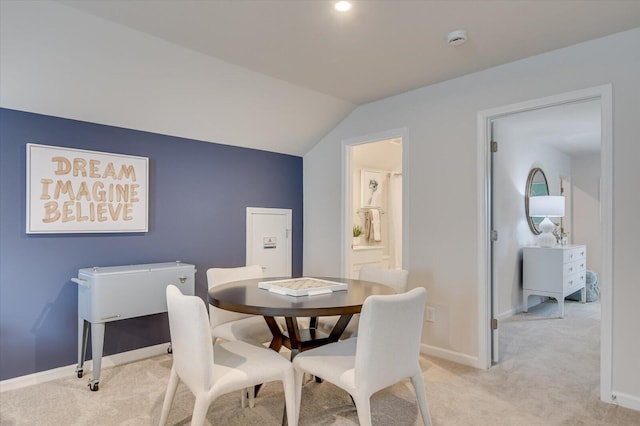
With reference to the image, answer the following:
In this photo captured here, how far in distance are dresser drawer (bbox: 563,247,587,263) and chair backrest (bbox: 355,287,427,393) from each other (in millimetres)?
3735

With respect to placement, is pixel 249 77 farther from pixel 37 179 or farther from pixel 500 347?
pixel 500 347

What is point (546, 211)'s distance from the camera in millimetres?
4977

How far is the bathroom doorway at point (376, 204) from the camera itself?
5305 mm

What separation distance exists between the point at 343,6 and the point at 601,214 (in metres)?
2.07

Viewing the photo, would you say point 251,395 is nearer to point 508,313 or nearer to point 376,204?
point 508,313

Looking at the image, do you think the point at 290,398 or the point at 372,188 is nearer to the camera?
the point at 290,398

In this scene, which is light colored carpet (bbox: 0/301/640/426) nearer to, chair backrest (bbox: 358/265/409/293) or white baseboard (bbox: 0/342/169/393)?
white baseboard (bbox: 0/342/169/393)

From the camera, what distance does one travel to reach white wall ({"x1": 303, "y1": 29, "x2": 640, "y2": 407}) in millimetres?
2438

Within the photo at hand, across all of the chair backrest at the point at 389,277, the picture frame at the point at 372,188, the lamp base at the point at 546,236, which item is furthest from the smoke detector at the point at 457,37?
the lamp base at the point at 546,236

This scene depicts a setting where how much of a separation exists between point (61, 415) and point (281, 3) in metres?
2.64

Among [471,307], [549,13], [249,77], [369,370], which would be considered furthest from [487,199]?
[249,77]

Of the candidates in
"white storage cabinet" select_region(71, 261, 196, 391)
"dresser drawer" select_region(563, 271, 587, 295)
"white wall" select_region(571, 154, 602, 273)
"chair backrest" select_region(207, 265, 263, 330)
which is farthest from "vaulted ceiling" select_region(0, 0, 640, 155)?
"white wall" select_region(571, 154, 602, 273)

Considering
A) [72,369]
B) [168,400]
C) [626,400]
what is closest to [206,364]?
[168,400]

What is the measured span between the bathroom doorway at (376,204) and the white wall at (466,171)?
1198 mm
